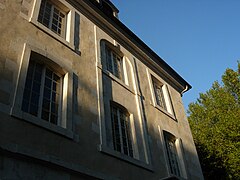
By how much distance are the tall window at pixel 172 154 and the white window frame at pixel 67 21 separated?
17.3 ft

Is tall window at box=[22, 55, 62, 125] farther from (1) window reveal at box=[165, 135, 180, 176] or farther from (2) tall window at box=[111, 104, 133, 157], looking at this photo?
(1) window reveal at box=[165, 135, 180, 176]

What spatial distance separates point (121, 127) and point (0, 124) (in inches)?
164

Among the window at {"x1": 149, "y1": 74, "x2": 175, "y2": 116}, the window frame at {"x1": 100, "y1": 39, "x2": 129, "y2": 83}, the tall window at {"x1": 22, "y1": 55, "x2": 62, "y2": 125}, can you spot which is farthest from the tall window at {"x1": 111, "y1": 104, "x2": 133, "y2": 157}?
the window at {"x1": 149, "y1": 74, "x2": 175, "y2": 116}

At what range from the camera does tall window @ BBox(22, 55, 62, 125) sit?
19.8ft

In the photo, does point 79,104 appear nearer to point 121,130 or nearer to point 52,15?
point 121,130

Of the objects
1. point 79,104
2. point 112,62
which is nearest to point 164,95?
point 112,62

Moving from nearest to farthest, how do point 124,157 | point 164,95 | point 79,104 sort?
1. point 79,104
2. point 124,157
3. point 164,95

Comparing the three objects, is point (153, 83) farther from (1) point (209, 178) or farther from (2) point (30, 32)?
(1) point (209, 178)

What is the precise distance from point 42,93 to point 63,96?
2.00 feet

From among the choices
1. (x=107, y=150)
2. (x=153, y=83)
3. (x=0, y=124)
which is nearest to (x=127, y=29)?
(x=153, y=83)

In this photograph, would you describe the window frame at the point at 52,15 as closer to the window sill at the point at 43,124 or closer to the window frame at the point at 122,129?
the window frame at the point at 122,129

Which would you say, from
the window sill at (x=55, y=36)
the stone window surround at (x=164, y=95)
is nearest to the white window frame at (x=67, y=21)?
the window sill at (x=55, y=36)

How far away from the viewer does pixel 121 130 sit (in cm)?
822

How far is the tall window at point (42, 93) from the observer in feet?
19.8
